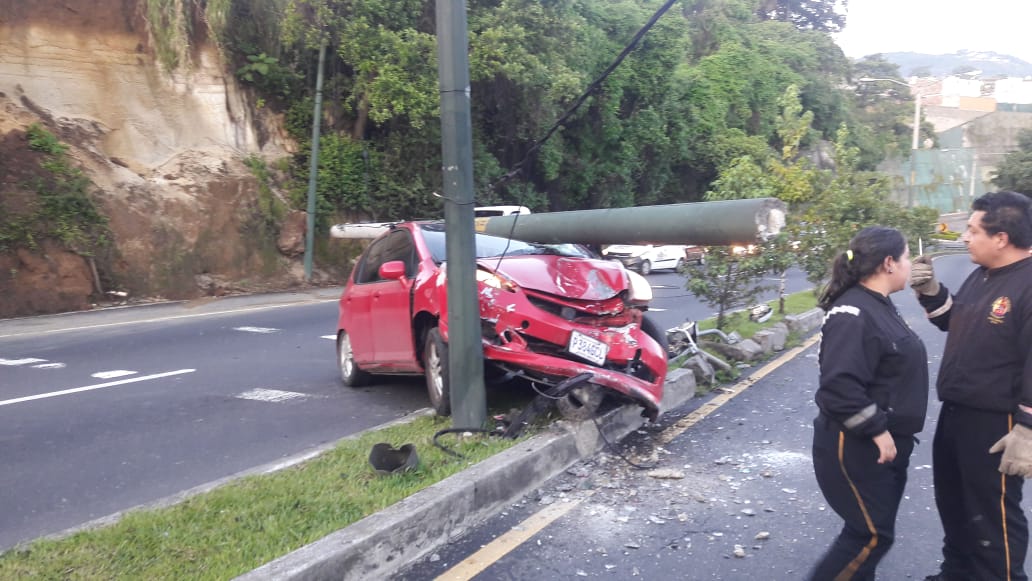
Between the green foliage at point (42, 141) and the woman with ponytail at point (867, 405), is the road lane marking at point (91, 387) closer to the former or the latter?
the woman with ponytail at point (867, 405)

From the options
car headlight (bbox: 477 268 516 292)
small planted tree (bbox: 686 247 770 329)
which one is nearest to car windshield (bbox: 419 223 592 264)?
car headlight (bbox: 477 268 516 292)

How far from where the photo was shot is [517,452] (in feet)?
17.7

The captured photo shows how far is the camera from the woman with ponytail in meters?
3.26

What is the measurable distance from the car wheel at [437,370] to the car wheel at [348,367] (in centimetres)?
176

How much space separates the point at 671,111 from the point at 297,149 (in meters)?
15.2

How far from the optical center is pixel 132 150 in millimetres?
19953

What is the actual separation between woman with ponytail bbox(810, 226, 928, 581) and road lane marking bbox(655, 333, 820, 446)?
9.81 ft

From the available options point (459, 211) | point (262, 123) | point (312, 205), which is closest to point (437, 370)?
point (459, 211)

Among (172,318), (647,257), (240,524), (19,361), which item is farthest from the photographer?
(647,257)

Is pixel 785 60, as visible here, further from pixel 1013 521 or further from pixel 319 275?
pixel 1013 521

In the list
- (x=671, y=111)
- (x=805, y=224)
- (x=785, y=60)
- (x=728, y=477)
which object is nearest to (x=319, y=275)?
(x=805, y=224)

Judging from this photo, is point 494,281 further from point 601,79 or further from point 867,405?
point 867,405

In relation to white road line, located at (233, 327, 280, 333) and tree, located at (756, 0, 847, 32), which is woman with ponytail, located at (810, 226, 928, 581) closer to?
white road line, located at (233, 327, 280, 333)

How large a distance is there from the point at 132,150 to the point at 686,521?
18.6 meters
